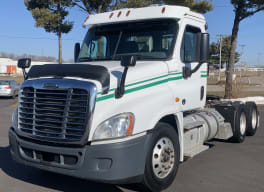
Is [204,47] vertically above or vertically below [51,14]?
below

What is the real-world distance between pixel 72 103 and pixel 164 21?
7.69 feet

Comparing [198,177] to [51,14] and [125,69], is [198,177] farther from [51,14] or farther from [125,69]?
[51,14]

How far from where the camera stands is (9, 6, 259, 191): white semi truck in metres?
3.82

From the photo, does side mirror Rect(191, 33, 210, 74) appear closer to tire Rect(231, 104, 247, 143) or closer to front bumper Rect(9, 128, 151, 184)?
front bumper Rect(9, 128, 151, 184)

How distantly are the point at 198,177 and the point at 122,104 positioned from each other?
2.27m

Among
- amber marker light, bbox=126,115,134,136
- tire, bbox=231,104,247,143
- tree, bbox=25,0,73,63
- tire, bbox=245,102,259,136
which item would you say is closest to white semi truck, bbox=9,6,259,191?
amber marker light, bbox=126,115,134,136

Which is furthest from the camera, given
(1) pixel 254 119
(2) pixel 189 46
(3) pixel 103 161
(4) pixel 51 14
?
(4) pixel 51 14

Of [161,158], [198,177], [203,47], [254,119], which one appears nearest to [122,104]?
[161,158]

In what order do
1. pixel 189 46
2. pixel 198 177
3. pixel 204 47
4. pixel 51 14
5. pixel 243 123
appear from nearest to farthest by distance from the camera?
pixel 204 47, pixel 198 177, pixel 189 46, pixel 243 123, pixel 51 14

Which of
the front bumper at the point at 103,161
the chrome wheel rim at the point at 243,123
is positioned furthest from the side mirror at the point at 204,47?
the chrome wheel rim at the point at 243,123

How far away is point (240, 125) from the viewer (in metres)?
7.79

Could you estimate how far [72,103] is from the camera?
392cm

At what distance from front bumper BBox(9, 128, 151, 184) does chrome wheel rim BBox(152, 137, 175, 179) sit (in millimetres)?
378

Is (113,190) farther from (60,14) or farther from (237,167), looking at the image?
(60,14)
